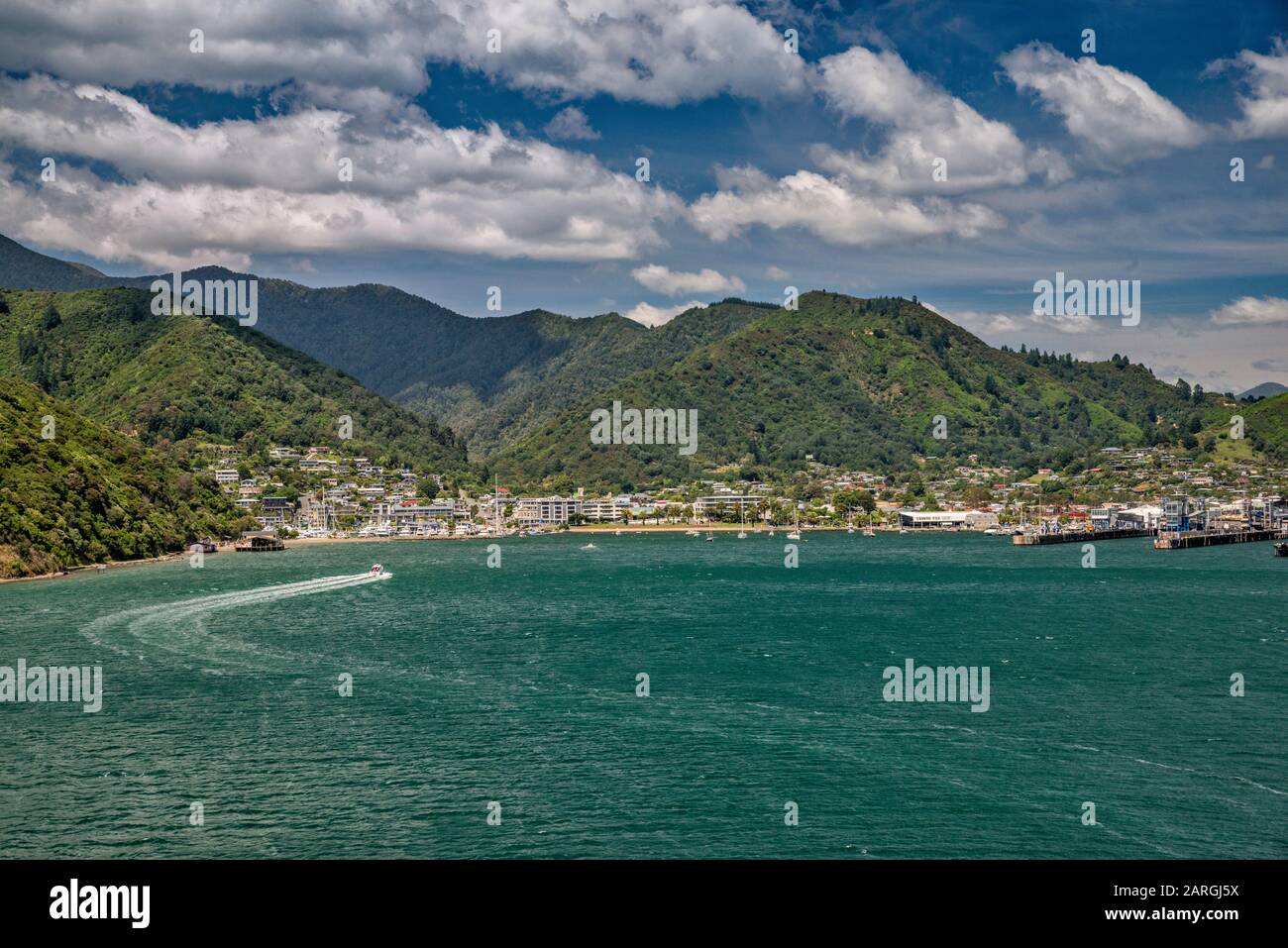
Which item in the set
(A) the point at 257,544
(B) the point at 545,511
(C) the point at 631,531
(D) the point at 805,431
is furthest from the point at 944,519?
(A) the point at 257,544

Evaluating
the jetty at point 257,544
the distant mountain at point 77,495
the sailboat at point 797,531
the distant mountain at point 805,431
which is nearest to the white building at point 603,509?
the distant mountain at point 805,431

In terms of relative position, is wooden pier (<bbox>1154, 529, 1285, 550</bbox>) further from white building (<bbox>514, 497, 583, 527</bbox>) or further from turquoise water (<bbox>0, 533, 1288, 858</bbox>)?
white building (<bbox>514, 497, 583, 527</bbox>)

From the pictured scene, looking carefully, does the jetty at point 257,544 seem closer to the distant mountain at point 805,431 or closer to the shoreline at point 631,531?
the shoreline at point 631,531

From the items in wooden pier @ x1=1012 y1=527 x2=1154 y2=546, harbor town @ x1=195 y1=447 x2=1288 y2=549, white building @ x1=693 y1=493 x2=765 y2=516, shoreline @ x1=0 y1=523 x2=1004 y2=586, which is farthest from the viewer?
white building @ x1=693 y1=493 x2=765 y2=516

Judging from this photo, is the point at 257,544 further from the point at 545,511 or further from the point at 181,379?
the point at 545,511

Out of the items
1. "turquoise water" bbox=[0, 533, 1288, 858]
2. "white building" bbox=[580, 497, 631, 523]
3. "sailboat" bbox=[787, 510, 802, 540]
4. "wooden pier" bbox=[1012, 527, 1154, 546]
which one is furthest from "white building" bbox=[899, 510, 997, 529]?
"turquoise water" bbox=[0, 533, 1288, 858]
